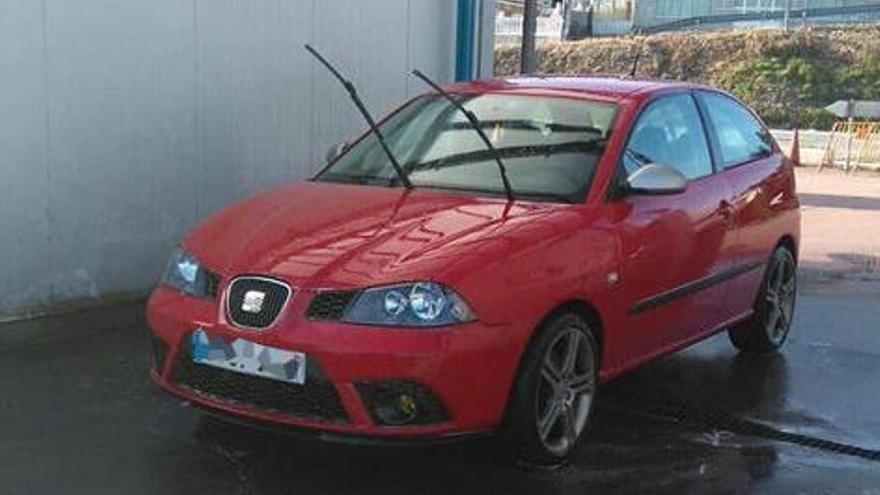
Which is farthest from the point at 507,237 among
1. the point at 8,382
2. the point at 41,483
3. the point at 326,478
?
the point at 8,382

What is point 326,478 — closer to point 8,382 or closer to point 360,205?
point 360,205

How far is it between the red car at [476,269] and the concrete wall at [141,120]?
1.93 meters

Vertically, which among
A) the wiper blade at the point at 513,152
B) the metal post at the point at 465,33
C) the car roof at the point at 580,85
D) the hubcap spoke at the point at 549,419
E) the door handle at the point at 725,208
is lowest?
the hubcap spoke at the point at 549,419

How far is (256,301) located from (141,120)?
3263 mm

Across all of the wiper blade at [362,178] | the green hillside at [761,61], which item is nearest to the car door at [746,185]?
the wiper blade at [362,178]

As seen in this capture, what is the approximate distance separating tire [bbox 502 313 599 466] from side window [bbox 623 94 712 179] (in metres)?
0.95

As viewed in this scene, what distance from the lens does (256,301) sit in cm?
439

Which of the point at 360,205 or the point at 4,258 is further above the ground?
the point at 360,205

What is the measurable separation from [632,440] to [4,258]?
144 inches

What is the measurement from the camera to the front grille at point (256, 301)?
14.2ft

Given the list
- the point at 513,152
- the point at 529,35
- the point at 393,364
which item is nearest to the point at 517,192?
the point at 513,152

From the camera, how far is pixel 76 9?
6.77 m

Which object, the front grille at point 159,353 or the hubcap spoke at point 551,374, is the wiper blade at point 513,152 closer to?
the hubcap spoke at point 551,374

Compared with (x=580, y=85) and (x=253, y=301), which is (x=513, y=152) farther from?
(x=253, y=301)
